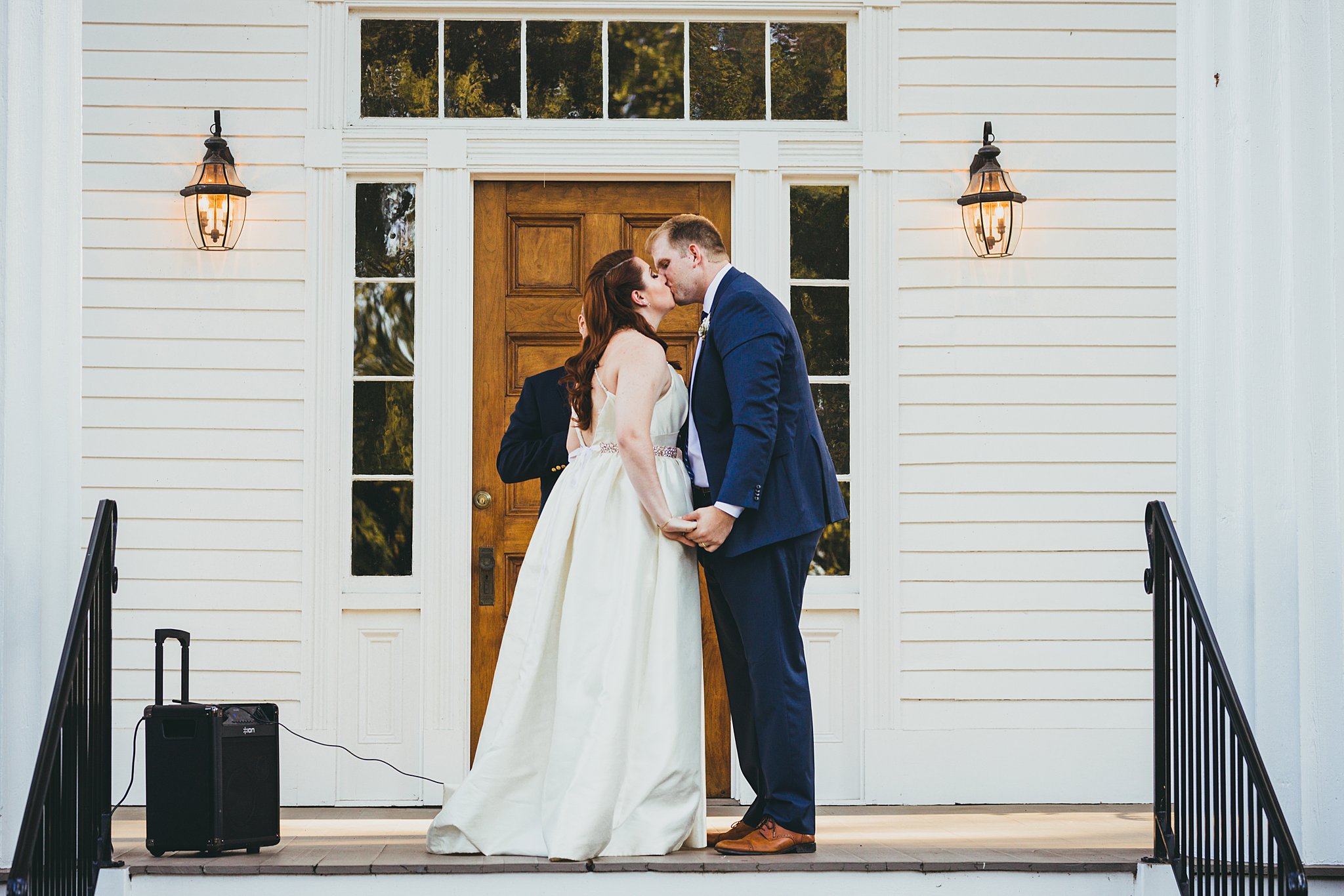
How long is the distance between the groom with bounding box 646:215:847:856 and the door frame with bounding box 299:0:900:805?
152cm

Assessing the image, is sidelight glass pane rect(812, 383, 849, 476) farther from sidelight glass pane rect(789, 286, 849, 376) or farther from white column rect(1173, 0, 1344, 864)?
white column rect(1173, 0, 1344, 864)

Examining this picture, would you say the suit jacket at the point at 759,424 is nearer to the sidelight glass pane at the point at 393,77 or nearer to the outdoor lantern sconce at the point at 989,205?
the outdoor lantern sconce at the point at 989,205

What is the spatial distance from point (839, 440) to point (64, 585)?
2.90 meters

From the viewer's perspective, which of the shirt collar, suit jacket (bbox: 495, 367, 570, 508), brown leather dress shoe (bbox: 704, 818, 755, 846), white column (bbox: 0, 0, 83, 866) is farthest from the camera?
suit jacket (bbox: 495, 367, 570, 508)

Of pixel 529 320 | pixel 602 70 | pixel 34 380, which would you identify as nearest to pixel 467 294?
pixel 529 320

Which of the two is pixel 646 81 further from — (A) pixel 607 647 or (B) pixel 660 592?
(A) pixel 607 647

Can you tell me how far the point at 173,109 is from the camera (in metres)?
5.19

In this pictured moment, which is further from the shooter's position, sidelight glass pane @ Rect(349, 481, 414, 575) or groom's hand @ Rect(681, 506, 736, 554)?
sidelight glass pane @ Rect(349, 481, 414, 575)

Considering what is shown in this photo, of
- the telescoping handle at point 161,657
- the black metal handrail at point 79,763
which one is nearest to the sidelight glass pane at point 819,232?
the telescoping handle at point 161,657

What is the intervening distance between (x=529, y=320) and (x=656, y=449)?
1.70 m

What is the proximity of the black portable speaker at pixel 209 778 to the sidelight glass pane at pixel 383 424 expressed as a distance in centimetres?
154

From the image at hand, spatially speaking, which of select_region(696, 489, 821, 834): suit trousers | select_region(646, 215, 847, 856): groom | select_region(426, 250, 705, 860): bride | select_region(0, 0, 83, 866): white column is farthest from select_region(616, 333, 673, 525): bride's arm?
select_region(0, 0, 83, 866): white column

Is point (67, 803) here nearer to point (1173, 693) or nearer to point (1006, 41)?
point (1173, 693)

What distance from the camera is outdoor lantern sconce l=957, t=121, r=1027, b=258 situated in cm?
516
